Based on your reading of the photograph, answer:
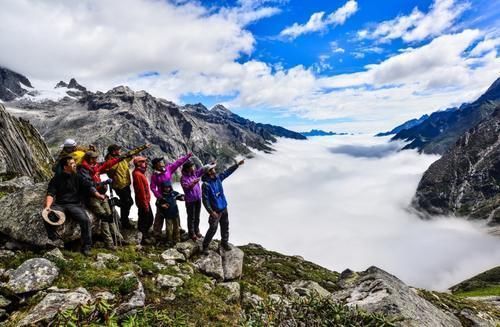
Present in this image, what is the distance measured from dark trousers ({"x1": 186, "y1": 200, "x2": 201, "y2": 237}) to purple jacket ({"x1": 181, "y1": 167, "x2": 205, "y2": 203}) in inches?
11.4

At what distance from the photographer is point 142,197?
1855 centimetres

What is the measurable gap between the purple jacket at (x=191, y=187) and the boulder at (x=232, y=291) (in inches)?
213

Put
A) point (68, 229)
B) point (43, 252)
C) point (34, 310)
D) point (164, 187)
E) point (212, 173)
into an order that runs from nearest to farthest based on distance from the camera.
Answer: point (34, 310)
point (43, 252)
point (68, 229)
point (212, 173)
point (164, 187)

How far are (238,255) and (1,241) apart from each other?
35.8 ft

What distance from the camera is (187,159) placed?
1948 centimetres

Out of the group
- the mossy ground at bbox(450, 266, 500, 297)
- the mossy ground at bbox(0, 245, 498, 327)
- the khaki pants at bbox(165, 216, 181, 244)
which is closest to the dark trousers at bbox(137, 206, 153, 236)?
the khaki pants at bbox(165, 216, 181, 244)

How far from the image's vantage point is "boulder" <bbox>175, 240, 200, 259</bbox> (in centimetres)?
→ 1779

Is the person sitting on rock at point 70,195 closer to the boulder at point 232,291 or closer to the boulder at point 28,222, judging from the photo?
the boulder at point 28,222

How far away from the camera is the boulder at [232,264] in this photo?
57.3ft

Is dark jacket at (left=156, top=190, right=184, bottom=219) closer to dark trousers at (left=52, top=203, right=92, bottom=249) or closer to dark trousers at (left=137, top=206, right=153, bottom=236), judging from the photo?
dark trousers at (left=137, top=206, right=153, bottom=236)

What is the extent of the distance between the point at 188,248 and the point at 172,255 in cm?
162

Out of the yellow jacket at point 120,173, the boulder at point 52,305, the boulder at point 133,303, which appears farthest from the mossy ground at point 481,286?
the boulder at point 52,305

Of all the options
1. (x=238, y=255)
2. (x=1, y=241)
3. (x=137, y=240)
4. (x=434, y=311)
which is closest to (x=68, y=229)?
(x=1, y=241)

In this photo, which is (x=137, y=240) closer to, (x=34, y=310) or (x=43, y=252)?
(x=43, y=252)
